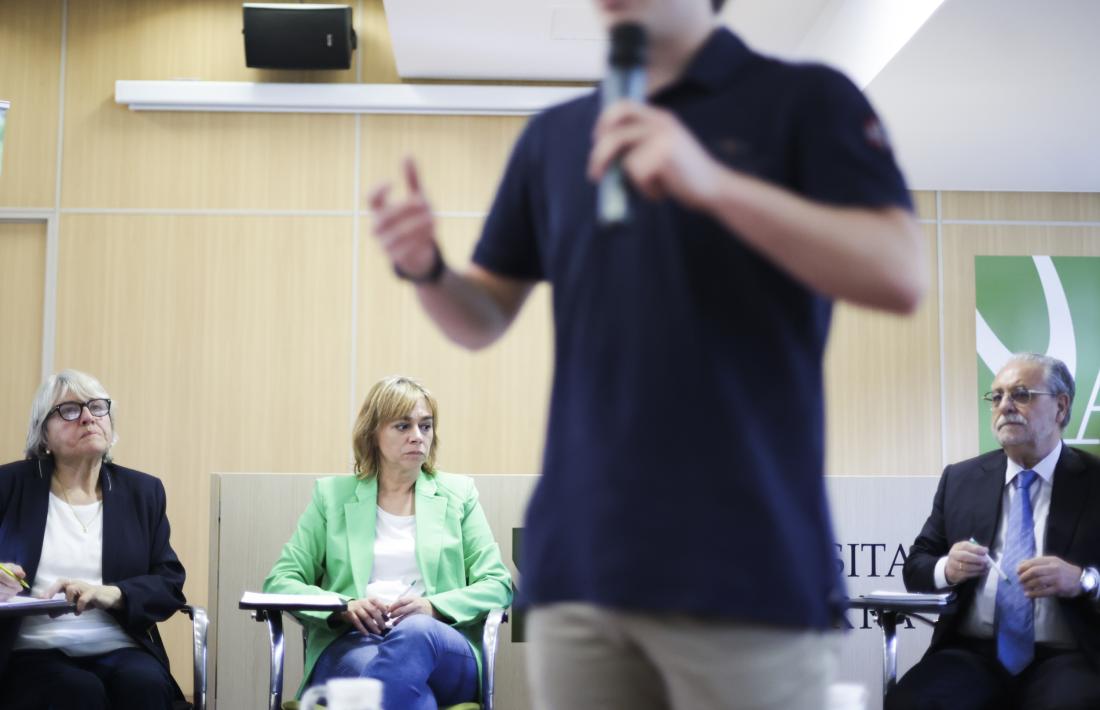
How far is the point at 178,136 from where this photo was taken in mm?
5723

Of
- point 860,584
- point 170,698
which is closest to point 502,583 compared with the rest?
point 170,698

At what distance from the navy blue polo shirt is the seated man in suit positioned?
233 cm

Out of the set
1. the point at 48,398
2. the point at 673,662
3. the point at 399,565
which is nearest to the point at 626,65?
the point at 673,662

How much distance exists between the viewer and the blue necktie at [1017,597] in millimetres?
3074

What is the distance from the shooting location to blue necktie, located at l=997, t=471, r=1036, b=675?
3074 mm

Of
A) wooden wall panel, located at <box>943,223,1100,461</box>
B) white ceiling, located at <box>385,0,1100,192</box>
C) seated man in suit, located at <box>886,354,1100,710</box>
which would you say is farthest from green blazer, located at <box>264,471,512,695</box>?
wooden wall panel, located at <box>943,223,1100,461</box>

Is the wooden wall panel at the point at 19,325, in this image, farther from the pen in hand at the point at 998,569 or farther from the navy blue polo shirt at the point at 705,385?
the navy blue polo shirt at the point at 705,385

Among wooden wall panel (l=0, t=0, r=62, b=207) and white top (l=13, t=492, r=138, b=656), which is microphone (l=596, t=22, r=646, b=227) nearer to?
white top (l=13, t=492, r=138, b=656)

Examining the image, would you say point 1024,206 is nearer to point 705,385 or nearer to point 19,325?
point 19,325

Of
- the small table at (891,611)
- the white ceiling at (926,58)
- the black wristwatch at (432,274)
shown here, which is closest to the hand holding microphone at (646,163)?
the black wristwatch at (432,274)

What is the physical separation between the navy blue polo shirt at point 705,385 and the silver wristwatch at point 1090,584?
2.39m

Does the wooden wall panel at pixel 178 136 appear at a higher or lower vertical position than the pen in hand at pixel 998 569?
higher

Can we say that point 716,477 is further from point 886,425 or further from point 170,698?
point 886,425

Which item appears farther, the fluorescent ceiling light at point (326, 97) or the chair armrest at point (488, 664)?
the fluorescent ceiling light at point (326, 97)
